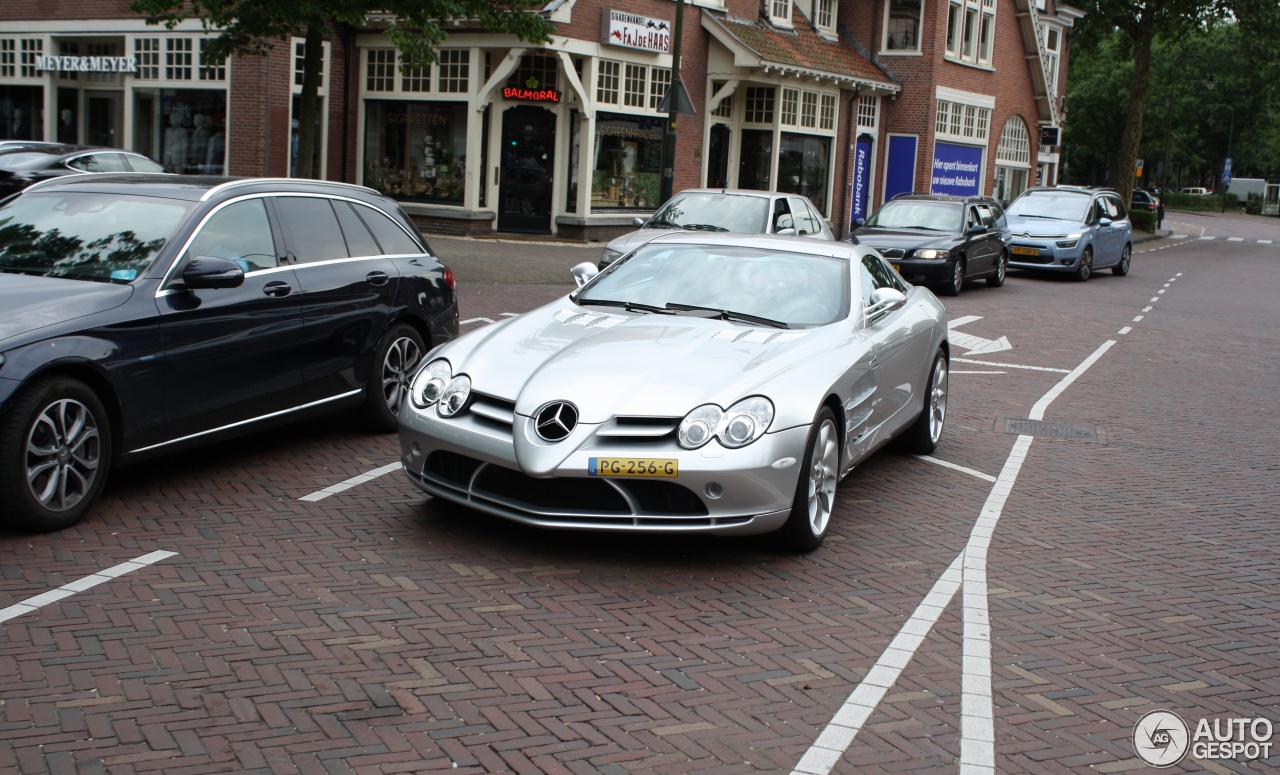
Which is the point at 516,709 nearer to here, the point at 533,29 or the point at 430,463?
the point at 430,463

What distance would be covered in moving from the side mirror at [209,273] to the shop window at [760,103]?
81.1 ft

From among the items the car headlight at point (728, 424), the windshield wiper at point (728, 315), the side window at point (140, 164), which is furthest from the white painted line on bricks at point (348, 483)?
the side window at point (140, 164)

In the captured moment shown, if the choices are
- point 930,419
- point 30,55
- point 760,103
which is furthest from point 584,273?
point 30,55

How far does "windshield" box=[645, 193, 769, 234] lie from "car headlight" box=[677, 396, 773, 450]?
1035 cm

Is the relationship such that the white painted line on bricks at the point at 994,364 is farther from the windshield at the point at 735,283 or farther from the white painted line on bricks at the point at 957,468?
the windshield at the point at 735,283

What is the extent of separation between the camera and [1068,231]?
2483cm

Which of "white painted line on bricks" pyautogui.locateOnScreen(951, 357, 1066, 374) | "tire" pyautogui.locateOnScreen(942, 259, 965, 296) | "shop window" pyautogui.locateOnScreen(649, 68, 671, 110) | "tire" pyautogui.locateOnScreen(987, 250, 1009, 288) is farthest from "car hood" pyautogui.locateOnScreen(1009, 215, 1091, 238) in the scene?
"white painted line on bricks" pyautogui.locateOnScreen(951, 357, 1066, 374)

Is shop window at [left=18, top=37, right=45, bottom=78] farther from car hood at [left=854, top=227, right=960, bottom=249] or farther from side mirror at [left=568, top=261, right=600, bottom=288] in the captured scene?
side mirror at [left=568, top=261, right=600, bottom=288]

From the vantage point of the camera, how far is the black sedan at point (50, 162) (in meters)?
18.1

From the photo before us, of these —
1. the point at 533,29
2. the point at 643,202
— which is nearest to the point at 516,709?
the point at 533,29

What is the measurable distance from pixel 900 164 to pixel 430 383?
31.2 m

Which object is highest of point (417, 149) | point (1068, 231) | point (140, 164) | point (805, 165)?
point (805, 165)

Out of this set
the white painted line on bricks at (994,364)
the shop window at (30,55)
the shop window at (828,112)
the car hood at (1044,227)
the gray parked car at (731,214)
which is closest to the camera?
the white painted line on bricks at (994,364)

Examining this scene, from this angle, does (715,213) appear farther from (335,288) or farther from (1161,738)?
(1161,738)
